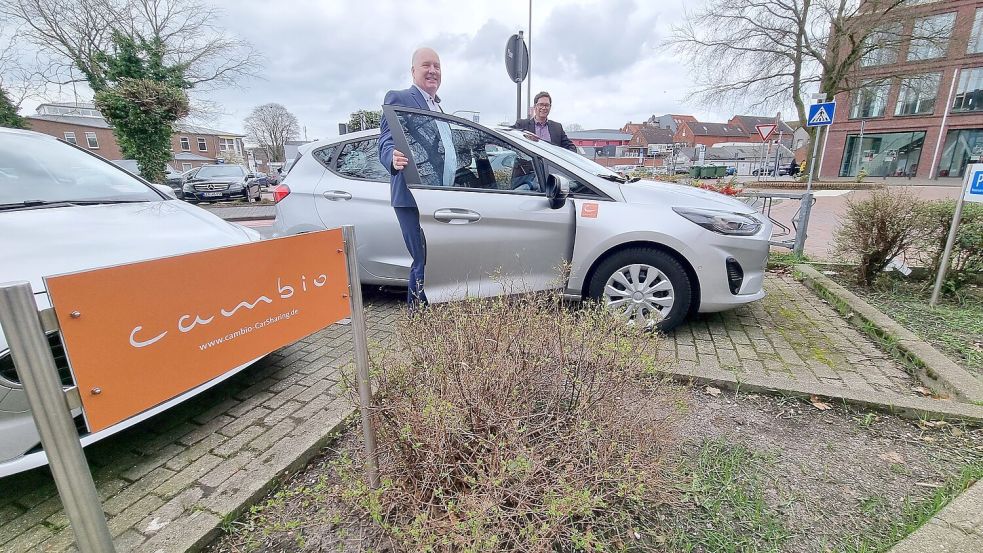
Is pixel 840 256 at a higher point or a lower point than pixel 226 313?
lower

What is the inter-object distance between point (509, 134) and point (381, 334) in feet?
6.40

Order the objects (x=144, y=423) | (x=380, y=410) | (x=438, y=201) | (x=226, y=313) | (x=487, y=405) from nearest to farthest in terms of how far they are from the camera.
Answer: (x=226, y=313), (x=487, y=405), (x=380, y=410), (x=144, y=423), (x=438, y=201)

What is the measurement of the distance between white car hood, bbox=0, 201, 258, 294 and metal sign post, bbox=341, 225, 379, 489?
0.94 meters

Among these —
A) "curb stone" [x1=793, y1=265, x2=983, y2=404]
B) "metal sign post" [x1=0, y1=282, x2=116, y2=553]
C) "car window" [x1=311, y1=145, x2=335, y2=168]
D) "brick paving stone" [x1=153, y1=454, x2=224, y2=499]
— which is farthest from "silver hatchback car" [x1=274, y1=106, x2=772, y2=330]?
"metal sign post" [x1=0, y1=282, x2=116, y2=553]

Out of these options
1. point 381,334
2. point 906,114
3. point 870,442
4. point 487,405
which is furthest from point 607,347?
point 906,114

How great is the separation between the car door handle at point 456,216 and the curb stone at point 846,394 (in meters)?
1.78

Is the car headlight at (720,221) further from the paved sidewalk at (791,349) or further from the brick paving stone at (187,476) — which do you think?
the brick paving stone at (187,476)

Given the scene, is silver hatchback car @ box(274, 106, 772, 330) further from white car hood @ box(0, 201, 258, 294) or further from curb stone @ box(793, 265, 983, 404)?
white car hood @ box(0, 201, 258, 294)

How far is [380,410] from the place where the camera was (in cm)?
174

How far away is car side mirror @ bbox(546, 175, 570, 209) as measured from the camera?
126 inches

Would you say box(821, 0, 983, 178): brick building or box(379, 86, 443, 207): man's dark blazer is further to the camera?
box(821, 0, 983, 178): brick building

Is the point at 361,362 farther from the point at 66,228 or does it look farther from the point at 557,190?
the point at 557,190

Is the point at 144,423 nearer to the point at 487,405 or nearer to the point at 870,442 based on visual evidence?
the point at 487,405

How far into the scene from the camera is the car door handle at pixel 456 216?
3.34 metres
